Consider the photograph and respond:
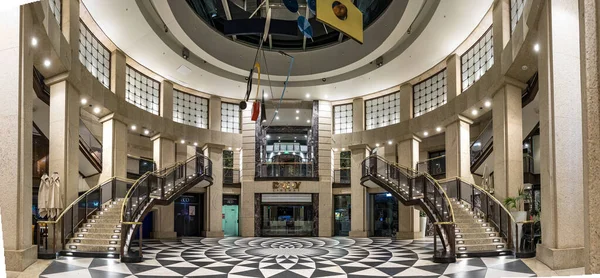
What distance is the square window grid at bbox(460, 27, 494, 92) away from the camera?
14.0 meters

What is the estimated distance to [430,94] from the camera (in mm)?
18344

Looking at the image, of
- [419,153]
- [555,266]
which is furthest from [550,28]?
[419,153]

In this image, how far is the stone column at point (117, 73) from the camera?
15.7 metres

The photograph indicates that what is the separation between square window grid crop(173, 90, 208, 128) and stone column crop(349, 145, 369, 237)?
745cm

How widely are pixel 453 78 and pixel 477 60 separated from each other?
133cm

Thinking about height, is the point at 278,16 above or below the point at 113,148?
above

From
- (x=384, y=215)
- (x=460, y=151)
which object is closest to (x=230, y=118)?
(x=384, y=215)

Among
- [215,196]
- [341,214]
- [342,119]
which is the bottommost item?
[341,214]

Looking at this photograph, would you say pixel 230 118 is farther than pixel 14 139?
Yes

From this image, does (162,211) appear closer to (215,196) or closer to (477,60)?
(215,196)

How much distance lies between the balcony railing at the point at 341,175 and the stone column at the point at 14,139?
1597 cm

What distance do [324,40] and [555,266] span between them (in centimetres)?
1377

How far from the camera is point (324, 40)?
63.1 ft

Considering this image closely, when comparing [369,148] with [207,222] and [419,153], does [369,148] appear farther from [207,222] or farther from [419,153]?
[207,222]
